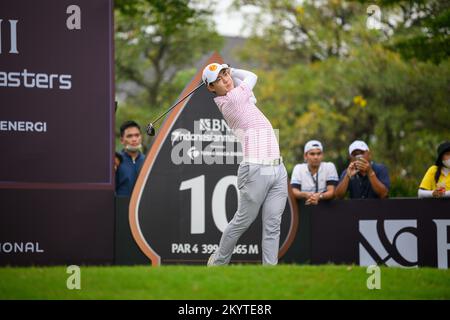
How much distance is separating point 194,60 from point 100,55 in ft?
84.4

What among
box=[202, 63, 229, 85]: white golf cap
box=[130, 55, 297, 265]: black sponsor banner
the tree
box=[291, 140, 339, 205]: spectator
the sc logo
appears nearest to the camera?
box=[202, 63, 229, 85]: white golf cap

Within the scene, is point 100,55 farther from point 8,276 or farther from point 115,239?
point 8,276

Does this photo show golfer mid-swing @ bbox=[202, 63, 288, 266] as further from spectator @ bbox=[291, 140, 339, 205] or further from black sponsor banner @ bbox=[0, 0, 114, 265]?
spectator @ bbox=[291, 140, 339, 205]

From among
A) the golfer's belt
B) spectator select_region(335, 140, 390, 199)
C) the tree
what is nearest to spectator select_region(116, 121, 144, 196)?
the golfer's belt

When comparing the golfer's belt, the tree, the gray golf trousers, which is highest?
the tree

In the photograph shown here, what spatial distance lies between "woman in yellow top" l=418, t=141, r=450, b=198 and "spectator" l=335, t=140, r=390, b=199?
1.78ft

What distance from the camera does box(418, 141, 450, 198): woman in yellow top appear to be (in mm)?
11156

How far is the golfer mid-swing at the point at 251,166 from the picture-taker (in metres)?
9.45

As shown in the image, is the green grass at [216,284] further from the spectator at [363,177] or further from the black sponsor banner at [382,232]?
the spectator at [363,177]

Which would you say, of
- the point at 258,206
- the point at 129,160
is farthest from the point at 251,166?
the point at 129,160

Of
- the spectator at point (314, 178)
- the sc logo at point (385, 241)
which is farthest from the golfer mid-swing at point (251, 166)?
the sc logo at point (385, 241)

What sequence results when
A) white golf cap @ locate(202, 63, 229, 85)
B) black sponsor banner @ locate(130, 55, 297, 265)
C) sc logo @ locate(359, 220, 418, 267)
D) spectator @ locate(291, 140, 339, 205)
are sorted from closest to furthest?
white golf cap @ locate(202, 63, 229, 85), black sponsor banner @ locate(130, 55, 297, 265), sc logo @ locate(359, 220, 418, 267), spectator @ locate(291, 140, 339, 205)

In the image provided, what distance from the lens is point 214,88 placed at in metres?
9.59

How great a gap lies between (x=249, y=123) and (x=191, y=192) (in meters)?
1.98
